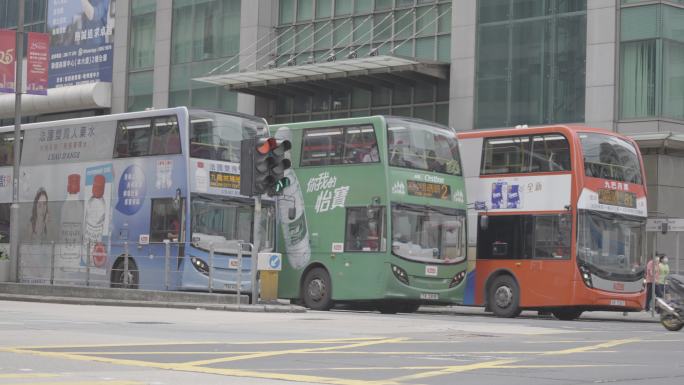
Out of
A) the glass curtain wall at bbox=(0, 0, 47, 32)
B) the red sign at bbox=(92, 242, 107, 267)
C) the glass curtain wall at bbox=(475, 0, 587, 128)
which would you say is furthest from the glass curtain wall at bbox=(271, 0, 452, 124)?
the glass curtain wall at bbox=(0, 0, 47, 32)

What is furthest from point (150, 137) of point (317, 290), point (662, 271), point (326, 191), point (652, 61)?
Result: point (652, 61)

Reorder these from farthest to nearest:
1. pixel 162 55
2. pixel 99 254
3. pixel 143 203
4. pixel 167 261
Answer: pixel 162 55, pixel 99 254, pixel 143 203, pixel 167 261

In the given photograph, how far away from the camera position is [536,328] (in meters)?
22.3

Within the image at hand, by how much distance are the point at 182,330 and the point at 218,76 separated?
92.3 ft

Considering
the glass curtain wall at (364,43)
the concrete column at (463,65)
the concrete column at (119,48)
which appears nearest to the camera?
the concrete column at (463,65)

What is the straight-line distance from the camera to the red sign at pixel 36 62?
33.1 m

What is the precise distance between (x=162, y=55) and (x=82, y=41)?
213 inches

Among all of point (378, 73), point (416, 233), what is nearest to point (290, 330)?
point (416, 233)

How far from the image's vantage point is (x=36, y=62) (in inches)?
1312

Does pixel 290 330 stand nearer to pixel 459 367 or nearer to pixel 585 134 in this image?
pixel 459 367

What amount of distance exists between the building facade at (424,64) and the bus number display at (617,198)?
7.16 meters

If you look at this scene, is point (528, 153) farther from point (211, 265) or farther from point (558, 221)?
point (211, 265)

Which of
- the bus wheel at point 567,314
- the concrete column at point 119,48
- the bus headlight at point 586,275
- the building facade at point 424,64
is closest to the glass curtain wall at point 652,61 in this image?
the building facade at point 424,64

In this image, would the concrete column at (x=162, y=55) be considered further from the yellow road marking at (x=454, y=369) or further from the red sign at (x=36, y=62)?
the yellow road marking at (x=454, y=369)
